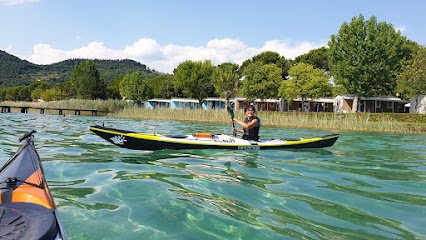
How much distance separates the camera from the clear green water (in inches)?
139

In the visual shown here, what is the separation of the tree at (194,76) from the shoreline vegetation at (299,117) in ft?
56.4

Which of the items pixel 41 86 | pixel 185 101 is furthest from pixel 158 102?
pixel 41 86

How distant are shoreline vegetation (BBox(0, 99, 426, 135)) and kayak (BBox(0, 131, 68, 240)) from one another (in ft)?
68.4

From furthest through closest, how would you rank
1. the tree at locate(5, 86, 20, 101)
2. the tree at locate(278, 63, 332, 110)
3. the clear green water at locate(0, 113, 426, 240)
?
the tree at locate(5, 86, 20, 101) < the tree at locate(278, 63, 332, 110) < the clear green water at locate(0, 113, 426, 240)

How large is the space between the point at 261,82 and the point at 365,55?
47.7ft

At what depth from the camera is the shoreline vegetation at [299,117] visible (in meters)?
20.0

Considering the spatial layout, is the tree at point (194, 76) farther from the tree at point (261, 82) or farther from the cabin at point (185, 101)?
the tree at point (261, 82)

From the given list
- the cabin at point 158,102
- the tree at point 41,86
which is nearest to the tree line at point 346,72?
the cabin at point 158,102

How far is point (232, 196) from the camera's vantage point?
189 inches

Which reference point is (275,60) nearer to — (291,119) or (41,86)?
(291,119)

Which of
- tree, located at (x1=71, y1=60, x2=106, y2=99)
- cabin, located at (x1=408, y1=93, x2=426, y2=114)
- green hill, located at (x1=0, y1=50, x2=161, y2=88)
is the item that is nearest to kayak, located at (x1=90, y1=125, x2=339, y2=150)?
cabin, located at (x1=408, y1=93, x2=426, y2=114)

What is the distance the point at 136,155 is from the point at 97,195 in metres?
3.86

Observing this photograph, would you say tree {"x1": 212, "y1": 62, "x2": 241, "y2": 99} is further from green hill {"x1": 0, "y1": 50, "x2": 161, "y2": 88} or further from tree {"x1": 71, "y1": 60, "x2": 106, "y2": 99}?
green hill {"x1": 0, "y1": 50, "x2": 161, "y2": 88}

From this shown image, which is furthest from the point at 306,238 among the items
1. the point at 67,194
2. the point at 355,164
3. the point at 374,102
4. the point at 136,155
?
the point at 374,102
